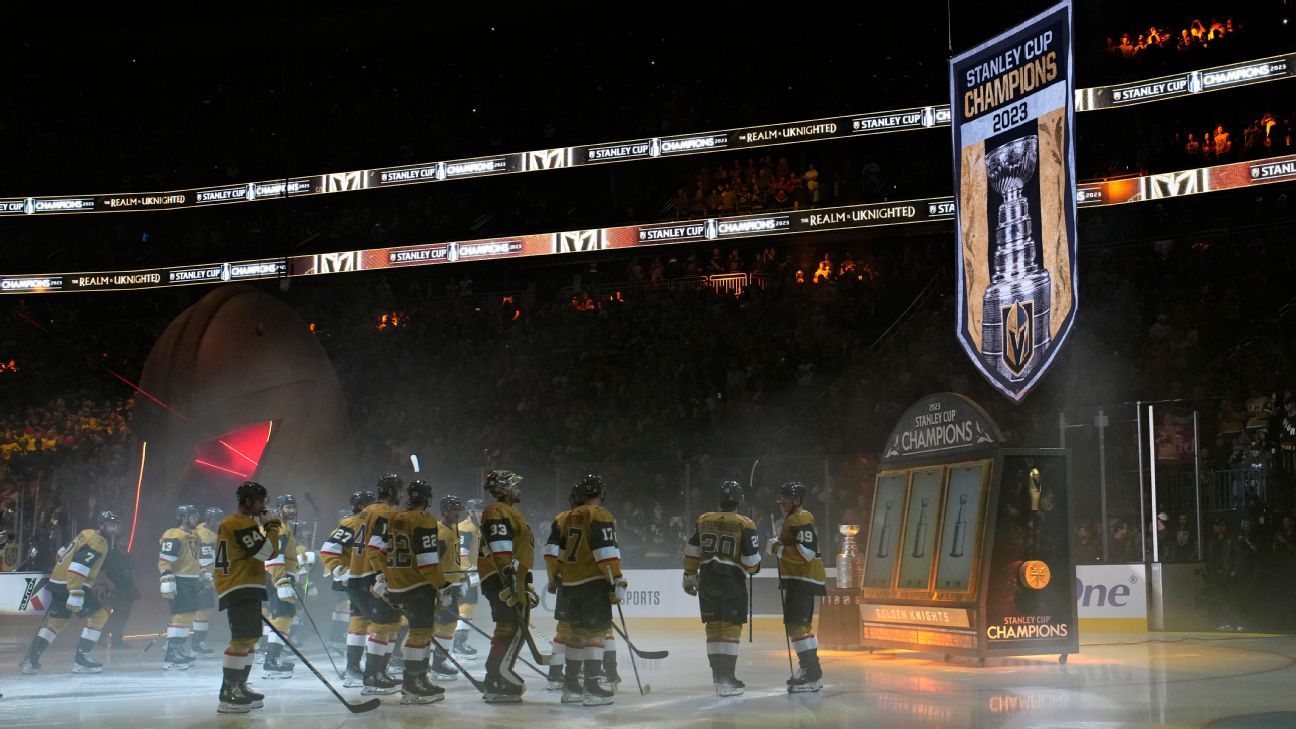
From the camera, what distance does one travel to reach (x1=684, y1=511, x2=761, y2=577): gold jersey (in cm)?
1177

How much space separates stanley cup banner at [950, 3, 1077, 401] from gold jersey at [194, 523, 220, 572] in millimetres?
9931

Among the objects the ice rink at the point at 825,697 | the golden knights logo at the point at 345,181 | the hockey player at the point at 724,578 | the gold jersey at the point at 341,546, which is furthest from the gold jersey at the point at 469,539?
the golden knights logo at the point at 345,181

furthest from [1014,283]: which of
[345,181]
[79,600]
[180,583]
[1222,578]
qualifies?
[345,181]

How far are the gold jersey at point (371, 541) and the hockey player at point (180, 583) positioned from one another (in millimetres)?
3487

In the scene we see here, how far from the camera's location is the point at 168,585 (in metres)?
14.8

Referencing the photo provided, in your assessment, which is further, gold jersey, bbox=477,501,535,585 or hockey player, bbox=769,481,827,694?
hockey player, bbox=769,481,827,694

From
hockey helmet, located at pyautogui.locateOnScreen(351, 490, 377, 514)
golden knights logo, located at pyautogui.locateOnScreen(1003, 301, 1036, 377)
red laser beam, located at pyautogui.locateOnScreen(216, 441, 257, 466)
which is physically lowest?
hockey helmet, located at pyautogui.locateOnScreen(351, 490, 377, 514)

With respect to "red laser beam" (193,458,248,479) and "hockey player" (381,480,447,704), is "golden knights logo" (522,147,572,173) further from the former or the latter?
"hockey player" (381,480,447,704)

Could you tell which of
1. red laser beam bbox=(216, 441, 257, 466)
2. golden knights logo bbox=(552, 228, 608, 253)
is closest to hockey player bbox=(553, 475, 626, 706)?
red laser beam bbox=(216, 441, 257, 466)

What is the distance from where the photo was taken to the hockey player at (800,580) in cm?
1165

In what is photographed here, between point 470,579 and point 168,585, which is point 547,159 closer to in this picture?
point 470,579

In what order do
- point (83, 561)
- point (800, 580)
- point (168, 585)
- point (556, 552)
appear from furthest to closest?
point (83, 561), point (168, 585), point (800, 580), point (556, 552)

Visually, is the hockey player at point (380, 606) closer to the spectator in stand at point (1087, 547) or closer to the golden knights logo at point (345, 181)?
the spectator in stand at point (1087, 547)

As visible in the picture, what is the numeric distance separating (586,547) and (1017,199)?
26.1 feet
